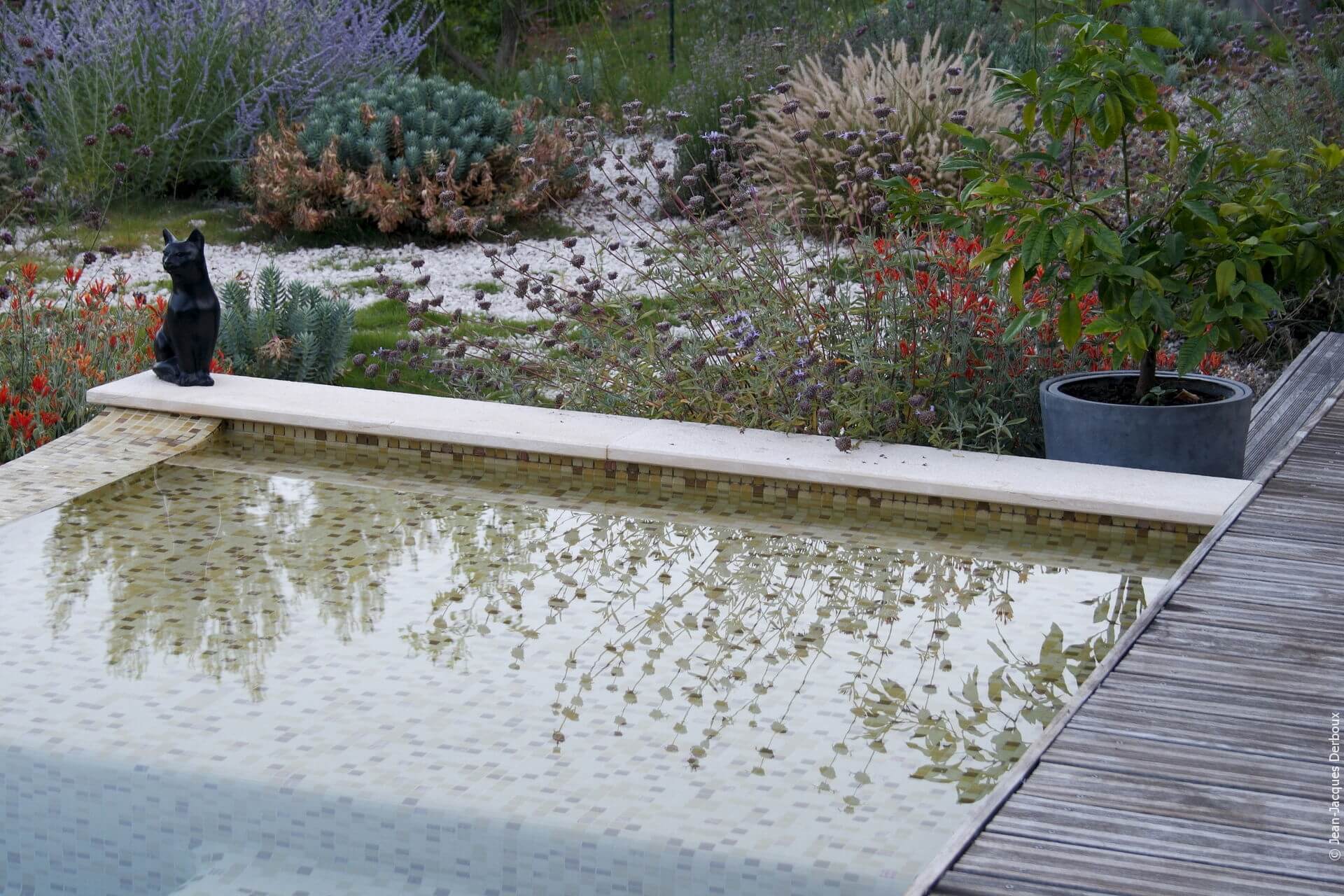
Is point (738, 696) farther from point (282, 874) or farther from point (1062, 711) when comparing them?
point (282, 874)

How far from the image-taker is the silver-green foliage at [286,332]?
6297 mm

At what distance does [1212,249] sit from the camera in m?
4.47

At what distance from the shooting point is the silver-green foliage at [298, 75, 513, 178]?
9039mm

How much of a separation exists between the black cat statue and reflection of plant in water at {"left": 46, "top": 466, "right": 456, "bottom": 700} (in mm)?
498

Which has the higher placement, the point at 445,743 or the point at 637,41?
the point at 637,41

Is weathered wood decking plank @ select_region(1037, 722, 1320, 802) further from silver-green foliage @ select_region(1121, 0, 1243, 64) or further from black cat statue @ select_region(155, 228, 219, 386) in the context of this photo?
silver-green foliage @ select_region(1121, 0, 1243, 64)

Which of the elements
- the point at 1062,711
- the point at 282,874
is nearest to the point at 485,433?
the point at 282,874

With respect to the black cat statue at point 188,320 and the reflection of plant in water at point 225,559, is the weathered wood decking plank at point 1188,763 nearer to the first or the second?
the reflection of plant in water at point 225,559

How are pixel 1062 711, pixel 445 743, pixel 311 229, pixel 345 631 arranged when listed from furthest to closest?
pixel 311 229
pixel 345 631
pixel 445 743
pixel 1062 711

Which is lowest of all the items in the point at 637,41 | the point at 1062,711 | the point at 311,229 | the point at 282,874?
the point at 282,874

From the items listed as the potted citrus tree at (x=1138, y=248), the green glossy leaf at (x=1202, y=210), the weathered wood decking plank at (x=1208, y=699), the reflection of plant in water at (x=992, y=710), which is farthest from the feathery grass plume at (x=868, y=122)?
the weathered wood decking plank at (x=1208, y=699)

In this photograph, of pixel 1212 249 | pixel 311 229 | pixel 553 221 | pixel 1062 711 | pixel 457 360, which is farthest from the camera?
pixel 553 221

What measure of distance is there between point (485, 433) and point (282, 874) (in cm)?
223

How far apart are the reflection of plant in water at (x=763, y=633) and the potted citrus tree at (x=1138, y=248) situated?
2.24 ft
